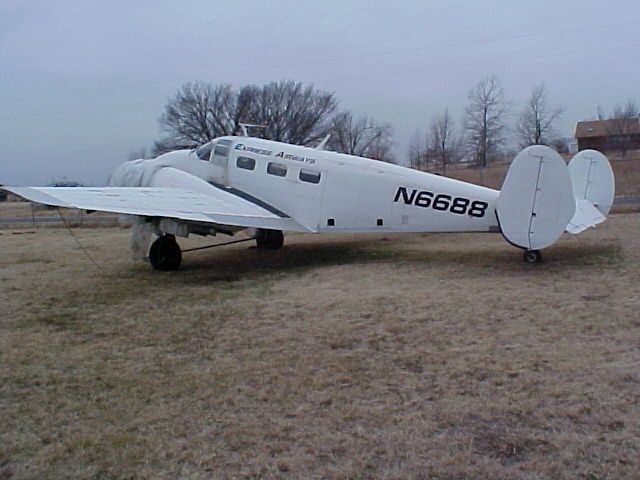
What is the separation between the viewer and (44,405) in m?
4.34

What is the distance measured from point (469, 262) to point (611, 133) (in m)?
61.0

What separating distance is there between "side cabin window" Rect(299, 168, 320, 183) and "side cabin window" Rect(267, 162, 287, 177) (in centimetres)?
39

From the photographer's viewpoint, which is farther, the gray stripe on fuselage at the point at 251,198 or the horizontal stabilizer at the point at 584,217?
the gray stripe on fuselage at the point at 251,198

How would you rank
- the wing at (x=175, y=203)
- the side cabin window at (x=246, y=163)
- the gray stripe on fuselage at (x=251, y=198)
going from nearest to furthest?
the wing at (x=175, y=203) < the gray stripe on fuselage at (x=251, y=198) < the side cabin window at (x=246, y=163)

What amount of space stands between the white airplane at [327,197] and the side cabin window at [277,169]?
0.06ft

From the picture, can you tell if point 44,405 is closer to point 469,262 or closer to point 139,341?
point 139,341

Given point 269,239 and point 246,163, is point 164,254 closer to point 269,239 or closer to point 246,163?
point 246,163

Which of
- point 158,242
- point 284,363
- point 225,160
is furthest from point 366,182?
point 284,363

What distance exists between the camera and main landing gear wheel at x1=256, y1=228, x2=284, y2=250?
45.2 feet

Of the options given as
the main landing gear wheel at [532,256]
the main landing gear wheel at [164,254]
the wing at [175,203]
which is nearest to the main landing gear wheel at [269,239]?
the wing at [175,203]

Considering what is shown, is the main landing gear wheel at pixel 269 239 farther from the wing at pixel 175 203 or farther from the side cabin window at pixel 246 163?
the side cabin window at pixel 246 163

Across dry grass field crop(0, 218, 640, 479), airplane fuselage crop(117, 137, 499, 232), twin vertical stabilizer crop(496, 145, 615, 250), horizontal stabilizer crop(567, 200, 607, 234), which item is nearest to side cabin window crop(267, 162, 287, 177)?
airplane fuselage crop(117, 137, 499, 232)

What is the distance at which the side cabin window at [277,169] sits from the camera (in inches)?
446

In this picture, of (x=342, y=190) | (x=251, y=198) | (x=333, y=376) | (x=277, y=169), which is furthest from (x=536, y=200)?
(x=251, y=198)
